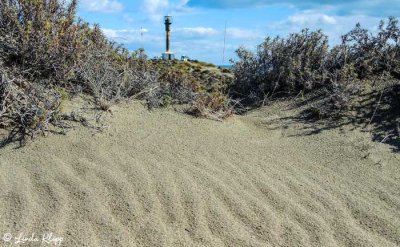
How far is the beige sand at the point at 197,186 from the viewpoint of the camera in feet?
11.7

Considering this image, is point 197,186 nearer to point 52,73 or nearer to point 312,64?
point 52,73

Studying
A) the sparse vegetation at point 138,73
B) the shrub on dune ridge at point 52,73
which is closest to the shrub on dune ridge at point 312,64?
the sparse vegetation at point 138,73

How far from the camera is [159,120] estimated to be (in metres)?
5.41

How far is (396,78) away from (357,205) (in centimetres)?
294

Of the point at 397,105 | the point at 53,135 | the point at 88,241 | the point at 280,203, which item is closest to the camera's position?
the point at 88,241

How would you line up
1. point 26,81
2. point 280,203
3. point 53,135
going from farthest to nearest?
point 26,81 → point 53,135 → point 280,203

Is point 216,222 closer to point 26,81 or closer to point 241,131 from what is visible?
point 241,131

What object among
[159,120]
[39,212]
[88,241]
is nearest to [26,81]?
[159,120]

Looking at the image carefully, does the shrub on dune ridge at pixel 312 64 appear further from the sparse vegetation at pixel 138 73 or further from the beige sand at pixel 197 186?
the beige sand at pixel 197 186

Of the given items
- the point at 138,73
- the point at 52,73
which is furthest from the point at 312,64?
the point at 52,73

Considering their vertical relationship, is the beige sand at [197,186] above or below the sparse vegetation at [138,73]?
below

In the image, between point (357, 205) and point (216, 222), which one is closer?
point (216, 222)

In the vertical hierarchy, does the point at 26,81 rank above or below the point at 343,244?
above

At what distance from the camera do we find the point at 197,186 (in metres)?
4.18
